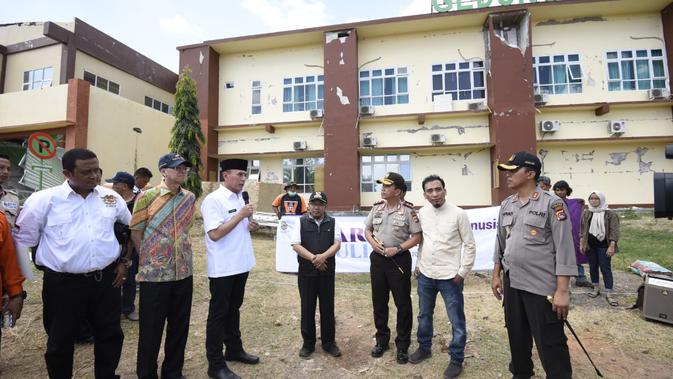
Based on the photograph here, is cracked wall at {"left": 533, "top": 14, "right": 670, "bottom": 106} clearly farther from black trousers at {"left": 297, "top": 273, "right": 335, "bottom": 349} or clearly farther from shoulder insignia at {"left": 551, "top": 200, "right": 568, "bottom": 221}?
black trousers at {"left": 297, "top": 273, "right": 335, "bottom": 349}

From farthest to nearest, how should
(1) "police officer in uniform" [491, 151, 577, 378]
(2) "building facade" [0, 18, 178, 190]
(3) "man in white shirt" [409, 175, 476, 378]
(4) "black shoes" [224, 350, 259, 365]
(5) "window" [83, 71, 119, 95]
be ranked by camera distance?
(5) "window" [83, 71, 119, 95] → (2) "building facade" [0, 18, 178, 190] → (4) "black shoes" [224, 350, 259, 365] → (3) "man in white shirt" [409, 175, 476, 378] → (1) "police officer in uniform" [491, 151, 577, 378]

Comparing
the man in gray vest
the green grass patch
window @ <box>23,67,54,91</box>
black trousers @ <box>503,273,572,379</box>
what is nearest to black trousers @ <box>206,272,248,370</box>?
the man in gray vest

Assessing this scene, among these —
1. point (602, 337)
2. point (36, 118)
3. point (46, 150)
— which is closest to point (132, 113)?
point (36, 118)

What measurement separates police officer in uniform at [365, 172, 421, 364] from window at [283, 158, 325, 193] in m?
11.6

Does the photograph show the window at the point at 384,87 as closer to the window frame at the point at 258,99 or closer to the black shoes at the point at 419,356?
the window frame at the point at 258,99

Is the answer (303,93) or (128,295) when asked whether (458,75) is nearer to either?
A: (303,93)

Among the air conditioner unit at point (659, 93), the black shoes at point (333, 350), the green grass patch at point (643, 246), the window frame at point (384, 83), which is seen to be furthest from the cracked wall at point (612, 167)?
the black shoes at point (333, 350)

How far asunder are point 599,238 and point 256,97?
14380mm

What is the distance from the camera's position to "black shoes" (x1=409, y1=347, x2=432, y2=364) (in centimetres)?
340

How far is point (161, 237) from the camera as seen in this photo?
9.30 feet

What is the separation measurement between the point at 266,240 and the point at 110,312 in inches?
291

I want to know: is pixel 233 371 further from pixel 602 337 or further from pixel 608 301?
pixel 608 301

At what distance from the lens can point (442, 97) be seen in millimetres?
13977

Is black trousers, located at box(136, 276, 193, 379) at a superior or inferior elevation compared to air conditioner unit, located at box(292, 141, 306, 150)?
inferior
